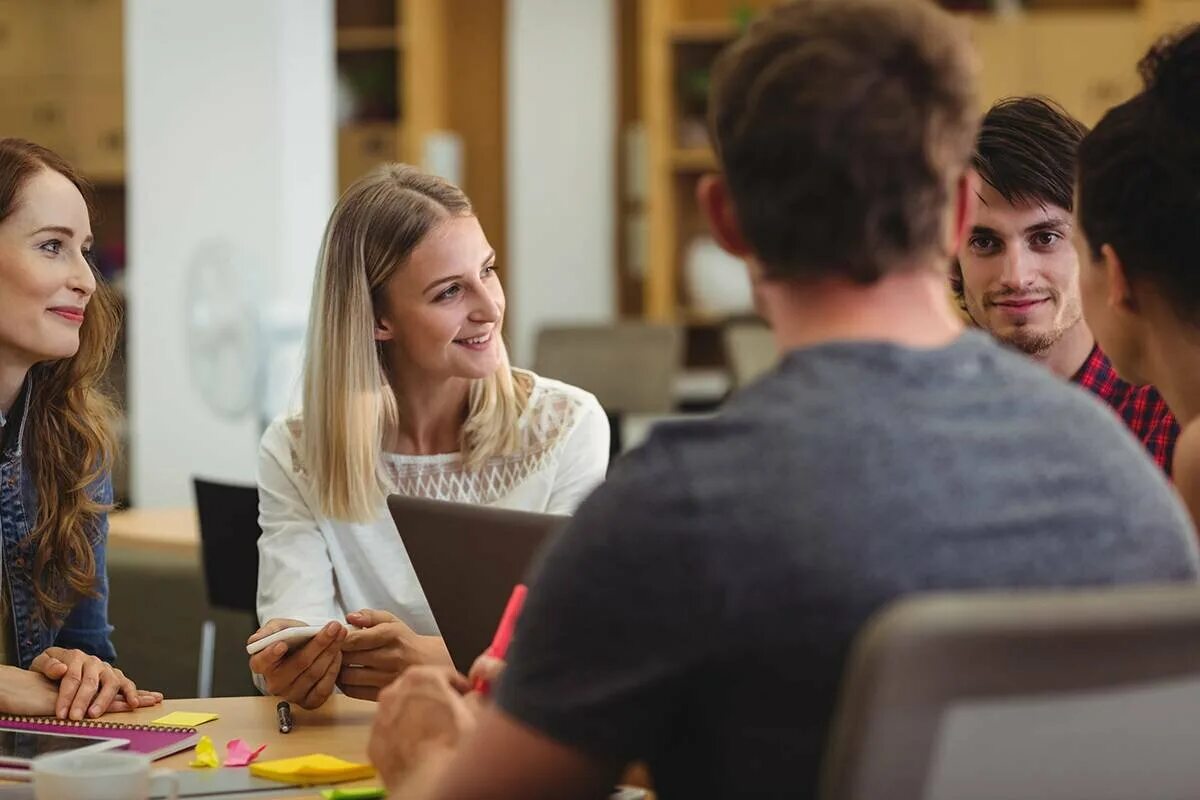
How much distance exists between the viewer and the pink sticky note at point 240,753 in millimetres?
1514

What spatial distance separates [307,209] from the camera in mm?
5184

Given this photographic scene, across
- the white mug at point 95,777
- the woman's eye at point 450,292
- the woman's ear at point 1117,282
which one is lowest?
the white mug at point 95,777

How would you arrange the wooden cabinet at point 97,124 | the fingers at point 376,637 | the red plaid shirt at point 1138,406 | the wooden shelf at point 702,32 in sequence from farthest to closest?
1. the wooden cabinet at point 97,124
2. the wooden shelf at point 702,32
3. the red plaid shirt at point 1138,406
4. the fingers at point 376,637

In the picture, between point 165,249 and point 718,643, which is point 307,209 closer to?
point 165,249

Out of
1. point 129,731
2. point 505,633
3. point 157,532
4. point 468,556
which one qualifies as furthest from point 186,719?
point 157,532

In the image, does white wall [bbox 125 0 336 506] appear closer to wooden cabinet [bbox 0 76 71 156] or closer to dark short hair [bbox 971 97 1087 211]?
wooden cabinet [bbox 0 76 71 156]

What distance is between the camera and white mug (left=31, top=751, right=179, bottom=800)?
123 cm

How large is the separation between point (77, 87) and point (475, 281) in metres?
4.79

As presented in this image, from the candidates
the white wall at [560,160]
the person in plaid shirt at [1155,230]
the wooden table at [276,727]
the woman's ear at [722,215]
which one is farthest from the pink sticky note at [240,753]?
the white wall at [560,160]

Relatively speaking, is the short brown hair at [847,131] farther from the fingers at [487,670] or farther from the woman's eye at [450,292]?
the woman's eye at [450,292]

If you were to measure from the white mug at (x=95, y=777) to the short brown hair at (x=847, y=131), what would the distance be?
67cm

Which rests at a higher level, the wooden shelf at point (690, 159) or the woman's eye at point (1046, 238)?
the wooden shelf at point (690, 159)

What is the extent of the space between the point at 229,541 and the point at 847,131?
6.25 feet

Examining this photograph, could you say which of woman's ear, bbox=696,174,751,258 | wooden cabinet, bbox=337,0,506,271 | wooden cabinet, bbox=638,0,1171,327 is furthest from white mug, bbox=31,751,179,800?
wooden cabinet, bbox=337,0,506,271
